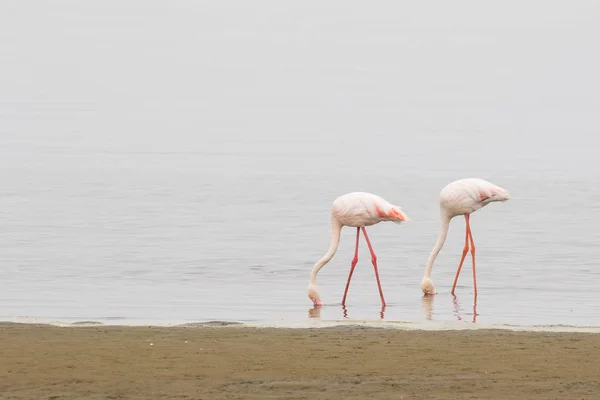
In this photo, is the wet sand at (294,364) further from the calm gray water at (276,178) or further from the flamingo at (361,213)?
the flamingo at (361,213)

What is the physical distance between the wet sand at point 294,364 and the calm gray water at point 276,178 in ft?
10.1

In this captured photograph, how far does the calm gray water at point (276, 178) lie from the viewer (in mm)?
16516

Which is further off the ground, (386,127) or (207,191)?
(386,127)

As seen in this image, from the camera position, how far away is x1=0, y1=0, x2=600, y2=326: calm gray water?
16.5 metres

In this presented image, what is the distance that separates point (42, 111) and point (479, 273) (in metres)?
53.4

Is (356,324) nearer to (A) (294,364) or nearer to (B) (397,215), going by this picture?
(A) (294,364)

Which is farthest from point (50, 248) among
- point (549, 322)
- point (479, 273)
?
point (549, 322)

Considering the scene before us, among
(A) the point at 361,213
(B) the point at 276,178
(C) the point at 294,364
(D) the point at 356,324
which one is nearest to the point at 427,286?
(A) the point at 361,213

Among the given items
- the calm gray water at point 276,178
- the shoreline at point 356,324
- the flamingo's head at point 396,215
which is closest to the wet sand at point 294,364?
the shoreline at point 356,324

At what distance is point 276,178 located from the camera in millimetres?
37156

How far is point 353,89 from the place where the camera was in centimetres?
9969

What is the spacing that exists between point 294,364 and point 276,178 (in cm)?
2753

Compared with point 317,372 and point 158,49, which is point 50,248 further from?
point 158,49

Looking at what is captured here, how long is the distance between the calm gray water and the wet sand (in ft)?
10.1
